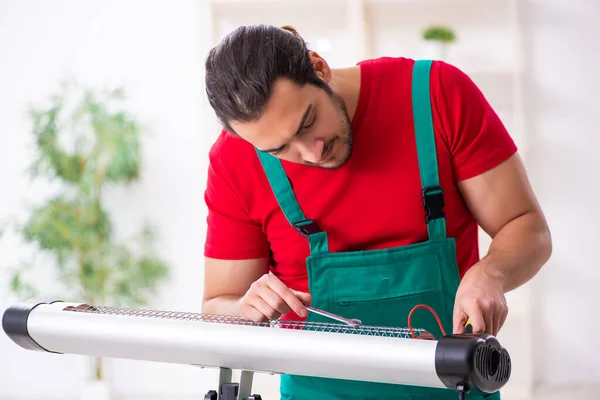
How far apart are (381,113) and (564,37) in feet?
9.12

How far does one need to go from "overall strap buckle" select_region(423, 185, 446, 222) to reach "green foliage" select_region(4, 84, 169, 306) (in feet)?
8.41

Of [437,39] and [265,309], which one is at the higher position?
[437,39]

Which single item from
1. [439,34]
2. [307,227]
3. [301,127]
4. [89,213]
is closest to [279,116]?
[301,127]

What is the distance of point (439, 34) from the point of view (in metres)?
3.75

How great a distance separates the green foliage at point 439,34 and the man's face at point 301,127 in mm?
2388

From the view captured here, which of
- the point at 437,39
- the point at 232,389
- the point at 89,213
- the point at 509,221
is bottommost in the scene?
the point at 89,213

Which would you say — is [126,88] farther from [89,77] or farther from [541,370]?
[541,370]

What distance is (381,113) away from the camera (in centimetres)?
157

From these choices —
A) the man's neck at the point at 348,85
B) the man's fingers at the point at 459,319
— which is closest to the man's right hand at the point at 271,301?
the man's fingers at the point at 459,319

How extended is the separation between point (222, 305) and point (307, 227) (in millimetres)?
231

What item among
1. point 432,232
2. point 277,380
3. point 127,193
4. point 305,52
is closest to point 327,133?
point 305,52

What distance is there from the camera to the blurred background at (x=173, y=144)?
3.90 meters

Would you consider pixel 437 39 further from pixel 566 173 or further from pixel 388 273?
pixel 388 273

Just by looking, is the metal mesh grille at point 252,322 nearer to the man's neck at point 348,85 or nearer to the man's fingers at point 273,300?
the man's fingers at point 273,300
